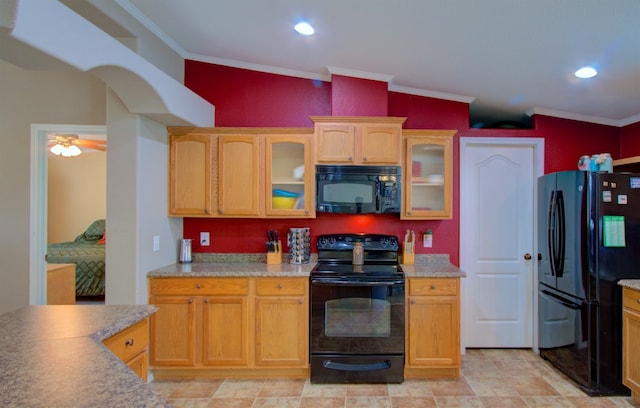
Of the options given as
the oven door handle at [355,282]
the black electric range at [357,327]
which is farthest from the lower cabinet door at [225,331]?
the oven door handle at [355,282]

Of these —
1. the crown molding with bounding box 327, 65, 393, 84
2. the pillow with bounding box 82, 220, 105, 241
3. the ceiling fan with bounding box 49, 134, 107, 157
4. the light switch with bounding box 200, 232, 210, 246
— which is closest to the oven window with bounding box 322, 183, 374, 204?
the crown molding with bounding box 327, 65, 393, 84

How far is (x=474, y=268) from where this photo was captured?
3402mm

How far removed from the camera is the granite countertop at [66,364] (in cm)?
93

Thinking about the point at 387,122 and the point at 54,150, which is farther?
the point at 54,150

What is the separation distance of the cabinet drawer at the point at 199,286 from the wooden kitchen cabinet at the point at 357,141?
1232mm

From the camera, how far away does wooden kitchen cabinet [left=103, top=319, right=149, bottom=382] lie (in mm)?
1552

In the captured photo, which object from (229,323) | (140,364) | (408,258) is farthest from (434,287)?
(140,364)

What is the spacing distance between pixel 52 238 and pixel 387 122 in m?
7.04

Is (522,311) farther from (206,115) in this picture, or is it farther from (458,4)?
(206,115)

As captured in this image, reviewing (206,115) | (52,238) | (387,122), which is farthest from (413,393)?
(52,238)

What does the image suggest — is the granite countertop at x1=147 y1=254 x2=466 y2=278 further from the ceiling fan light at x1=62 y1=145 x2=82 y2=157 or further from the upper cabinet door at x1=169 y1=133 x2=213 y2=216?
the ceiling fan light at x1=62 y1=145 x2=82 y2=157

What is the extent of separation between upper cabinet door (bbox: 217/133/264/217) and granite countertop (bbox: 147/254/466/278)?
0.48 metres

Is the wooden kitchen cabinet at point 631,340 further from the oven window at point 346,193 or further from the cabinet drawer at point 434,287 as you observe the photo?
the oven window at point 346,193

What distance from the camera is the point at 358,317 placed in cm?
269
